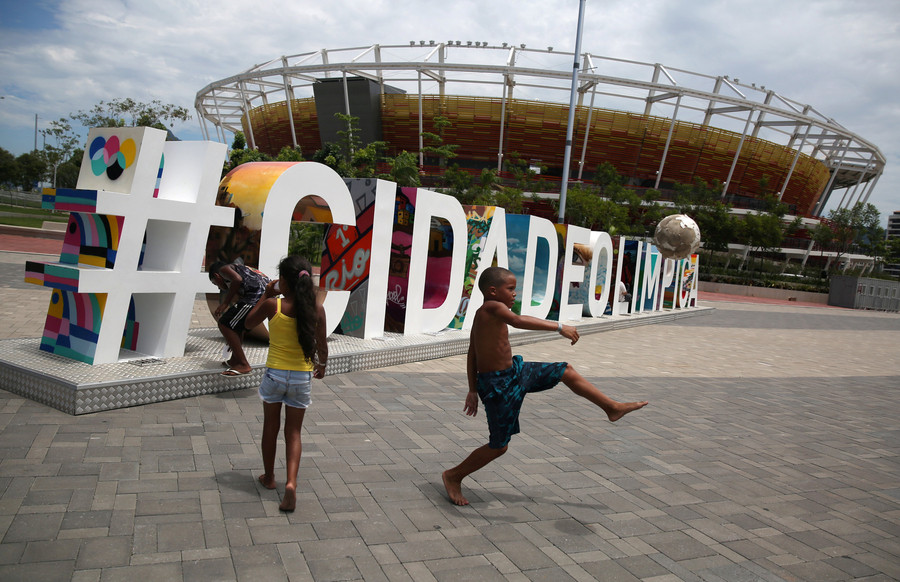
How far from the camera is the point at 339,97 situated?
1885 inches

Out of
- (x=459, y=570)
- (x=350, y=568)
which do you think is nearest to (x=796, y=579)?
(x=459, y=570)

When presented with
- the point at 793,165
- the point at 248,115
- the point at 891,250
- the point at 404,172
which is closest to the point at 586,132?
the point at 793,165

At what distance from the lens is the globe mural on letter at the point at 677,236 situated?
17.5 m

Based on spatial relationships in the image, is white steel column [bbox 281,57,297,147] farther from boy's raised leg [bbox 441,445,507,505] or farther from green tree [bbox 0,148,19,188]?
boy's raised leg [bbox 441,445,507,505]

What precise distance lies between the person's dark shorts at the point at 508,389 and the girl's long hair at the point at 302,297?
1085 mm

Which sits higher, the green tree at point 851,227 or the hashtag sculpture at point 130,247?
the green tree at point 851,227

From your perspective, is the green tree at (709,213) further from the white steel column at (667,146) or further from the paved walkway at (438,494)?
the paved walkway at (438,494)

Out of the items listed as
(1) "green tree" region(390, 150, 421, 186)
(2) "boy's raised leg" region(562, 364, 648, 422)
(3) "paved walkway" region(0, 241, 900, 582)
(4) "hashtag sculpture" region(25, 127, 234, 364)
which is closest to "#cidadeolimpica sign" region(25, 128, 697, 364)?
(4) "hashtag sculpture" region(25, 127, 234, 364)

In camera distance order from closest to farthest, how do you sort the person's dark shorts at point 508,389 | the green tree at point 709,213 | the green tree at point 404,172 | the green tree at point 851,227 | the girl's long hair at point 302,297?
the girl's long hair at point 302,297
the person's dark shorts at point 508,389
the green tree at point 404,172
the green tree at point 709,213
the green tree at point 851,227

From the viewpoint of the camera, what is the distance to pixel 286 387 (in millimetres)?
3869

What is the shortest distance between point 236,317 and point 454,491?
3.15 m


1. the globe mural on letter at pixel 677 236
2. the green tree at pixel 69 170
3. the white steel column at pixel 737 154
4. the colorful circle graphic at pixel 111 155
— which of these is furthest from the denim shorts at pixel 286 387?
the white steel column at pixel 737 154

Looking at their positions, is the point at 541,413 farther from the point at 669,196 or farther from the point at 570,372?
the point at 669,196

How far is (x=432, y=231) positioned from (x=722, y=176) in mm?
49971
